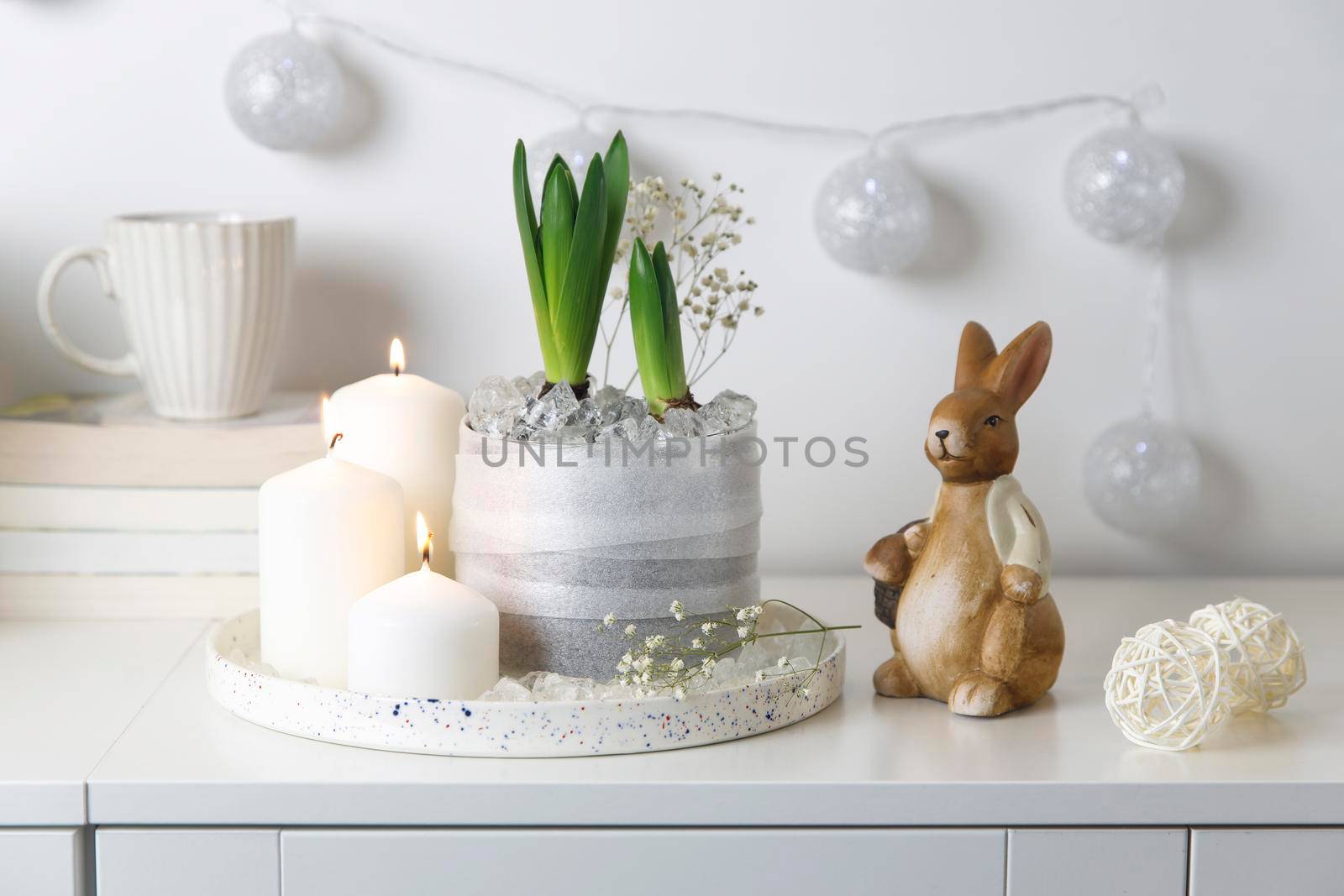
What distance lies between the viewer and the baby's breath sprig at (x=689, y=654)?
649 millimetres

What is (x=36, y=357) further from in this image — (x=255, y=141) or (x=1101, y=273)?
(x=1101, y=273)

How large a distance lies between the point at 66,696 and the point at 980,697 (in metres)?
0.50

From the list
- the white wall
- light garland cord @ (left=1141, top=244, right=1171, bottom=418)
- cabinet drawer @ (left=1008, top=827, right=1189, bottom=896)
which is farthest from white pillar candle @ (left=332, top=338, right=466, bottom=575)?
light garland cord @ (left=1141, top=244, right=1171, bottom=418)

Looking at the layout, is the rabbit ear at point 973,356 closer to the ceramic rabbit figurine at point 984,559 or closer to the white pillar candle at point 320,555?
the ceramic rabbit figurine at point 984,559

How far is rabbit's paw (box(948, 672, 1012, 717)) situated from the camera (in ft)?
2.26

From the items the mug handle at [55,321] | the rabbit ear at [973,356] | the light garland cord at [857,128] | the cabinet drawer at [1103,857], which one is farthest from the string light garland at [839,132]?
the cabinet drawer at [1103,857]

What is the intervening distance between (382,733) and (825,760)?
0.70 ft

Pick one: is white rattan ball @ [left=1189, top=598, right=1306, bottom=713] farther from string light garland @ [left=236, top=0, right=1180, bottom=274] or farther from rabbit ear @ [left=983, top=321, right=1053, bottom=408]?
string light garland @ [left=236, top=0, right=1180, bottom=274]

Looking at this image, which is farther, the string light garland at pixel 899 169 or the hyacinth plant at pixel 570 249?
the string light garland at pixel 899 169

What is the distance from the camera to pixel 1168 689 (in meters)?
0.65

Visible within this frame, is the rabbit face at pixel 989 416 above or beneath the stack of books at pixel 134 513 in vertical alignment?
above

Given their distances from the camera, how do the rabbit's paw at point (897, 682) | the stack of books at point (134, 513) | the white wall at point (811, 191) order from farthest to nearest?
the white wall at point (811, 191) → the stack of books at point (134, 513) → the rabbit's paw at point (897, 682)

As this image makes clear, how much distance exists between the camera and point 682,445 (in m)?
0.67

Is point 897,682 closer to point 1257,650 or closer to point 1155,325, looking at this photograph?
point 1257,650
